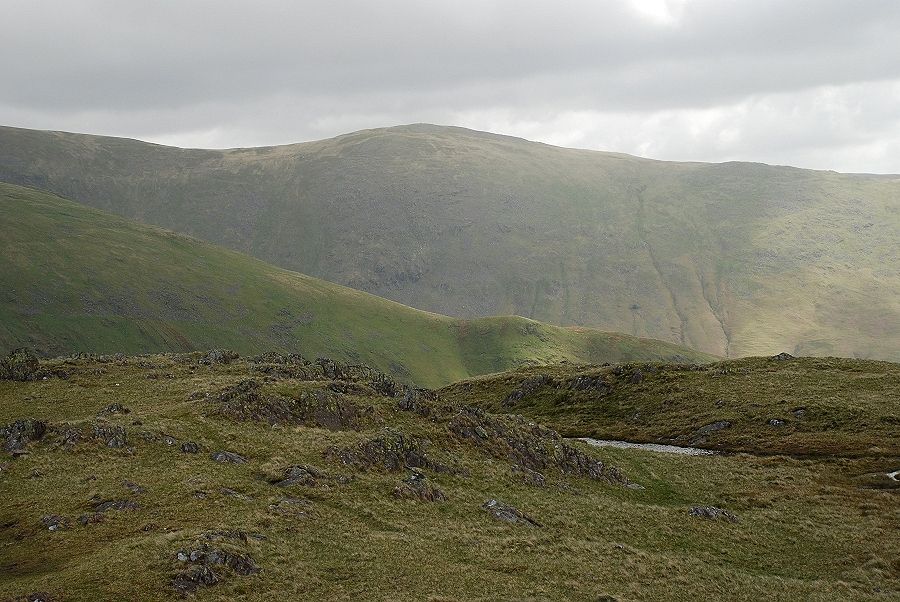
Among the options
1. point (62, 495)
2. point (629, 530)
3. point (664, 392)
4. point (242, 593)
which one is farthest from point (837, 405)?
point (62, 495)

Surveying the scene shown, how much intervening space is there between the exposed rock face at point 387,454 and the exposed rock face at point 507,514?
22.8ft

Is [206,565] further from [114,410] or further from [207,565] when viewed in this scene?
[114,410]

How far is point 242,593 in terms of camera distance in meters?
31.9

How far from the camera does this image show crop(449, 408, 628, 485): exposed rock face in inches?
2375

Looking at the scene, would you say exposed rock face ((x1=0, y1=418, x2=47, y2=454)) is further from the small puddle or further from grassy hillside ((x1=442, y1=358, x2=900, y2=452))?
grassy hillside ((x1=442, y1=358, x2=900, y2=452))

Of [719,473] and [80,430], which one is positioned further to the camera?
[719,473]

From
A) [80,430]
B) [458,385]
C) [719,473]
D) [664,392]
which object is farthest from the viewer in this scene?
[458,385]

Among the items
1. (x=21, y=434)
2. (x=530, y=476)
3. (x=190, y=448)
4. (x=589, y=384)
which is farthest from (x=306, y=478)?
(x=589, y=384)

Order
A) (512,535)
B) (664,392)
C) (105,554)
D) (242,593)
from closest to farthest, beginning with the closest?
(242,593) < (105,554) < (512,535) < (664,392)

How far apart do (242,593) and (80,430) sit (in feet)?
87.5

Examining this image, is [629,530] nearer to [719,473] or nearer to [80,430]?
[719,473]

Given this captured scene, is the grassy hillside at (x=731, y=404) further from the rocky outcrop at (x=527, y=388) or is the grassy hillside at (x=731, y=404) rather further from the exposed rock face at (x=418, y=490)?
the exposed rock face at (x=418, y=490)

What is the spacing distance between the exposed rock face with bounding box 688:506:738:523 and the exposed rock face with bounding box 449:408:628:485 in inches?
361

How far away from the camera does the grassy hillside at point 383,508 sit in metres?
34.3
